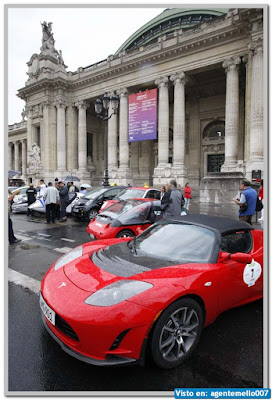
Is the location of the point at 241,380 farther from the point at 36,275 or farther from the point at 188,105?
the point at 188,105

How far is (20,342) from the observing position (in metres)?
2.62

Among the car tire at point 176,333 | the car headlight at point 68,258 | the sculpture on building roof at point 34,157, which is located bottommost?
the car tire at point 176,333

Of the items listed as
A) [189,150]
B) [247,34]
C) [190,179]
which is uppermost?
[247,34]

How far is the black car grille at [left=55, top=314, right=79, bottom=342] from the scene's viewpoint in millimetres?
2207

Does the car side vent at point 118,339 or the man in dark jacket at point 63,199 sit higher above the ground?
the man in dark jacket at point 63,199

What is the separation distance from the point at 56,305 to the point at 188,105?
3051 cm

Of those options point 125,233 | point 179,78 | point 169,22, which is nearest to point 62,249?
point 125,233

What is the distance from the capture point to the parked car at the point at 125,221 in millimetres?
6466

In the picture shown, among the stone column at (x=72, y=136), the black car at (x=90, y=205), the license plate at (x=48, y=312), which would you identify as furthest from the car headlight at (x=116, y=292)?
the stone column at (x=72, y=136)

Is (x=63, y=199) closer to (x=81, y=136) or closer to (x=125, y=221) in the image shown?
(x=125, y=221)

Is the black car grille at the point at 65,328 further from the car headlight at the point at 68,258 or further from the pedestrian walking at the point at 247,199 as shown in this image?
the pedestrian walking at the point at 247,199

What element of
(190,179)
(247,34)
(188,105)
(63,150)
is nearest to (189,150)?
(190,179)

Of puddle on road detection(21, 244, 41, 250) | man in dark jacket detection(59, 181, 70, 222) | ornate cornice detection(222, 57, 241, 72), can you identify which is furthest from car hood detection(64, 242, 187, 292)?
ornate cornice detection(222, 57, 241, 72)

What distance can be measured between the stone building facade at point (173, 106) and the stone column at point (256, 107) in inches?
2.8
